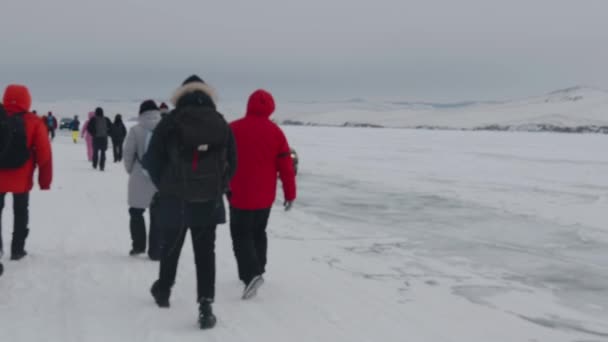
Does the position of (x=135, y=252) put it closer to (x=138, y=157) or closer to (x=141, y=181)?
(x=141, y=181)

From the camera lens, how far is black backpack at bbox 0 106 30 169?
5719 millimetres

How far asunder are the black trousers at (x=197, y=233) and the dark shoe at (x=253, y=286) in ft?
2.42

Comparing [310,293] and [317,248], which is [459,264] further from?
[310,293]

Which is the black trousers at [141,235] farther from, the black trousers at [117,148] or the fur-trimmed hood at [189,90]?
the black trousers at [117,148]

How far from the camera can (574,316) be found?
17.7 feet

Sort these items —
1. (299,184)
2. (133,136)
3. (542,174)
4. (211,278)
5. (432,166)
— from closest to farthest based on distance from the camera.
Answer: (211,278), (133,136), (299,184), (542,174), (432,166)

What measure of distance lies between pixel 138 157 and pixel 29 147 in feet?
3.31

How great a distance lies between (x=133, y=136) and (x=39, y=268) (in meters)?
1.61

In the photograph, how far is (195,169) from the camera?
4.45 m

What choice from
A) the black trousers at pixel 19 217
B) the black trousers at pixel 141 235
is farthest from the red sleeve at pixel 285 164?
the black trousers at pixel 19 217

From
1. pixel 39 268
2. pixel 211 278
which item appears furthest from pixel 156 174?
pixel 39 268

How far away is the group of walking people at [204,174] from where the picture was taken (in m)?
4.43

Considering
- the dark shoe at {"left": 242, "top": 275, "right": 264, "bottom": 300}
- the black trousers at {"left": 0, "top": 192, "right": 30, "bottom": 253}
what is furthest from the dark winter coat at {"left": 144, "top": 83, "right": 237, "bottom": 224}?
the black trousers at {"left": 0, "top": 192, "right": 30, "bottom": 253}

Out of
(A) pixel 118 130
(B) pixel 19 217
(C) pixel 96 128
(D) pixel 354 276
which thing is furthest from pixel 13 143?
(A) pixel 118 130
